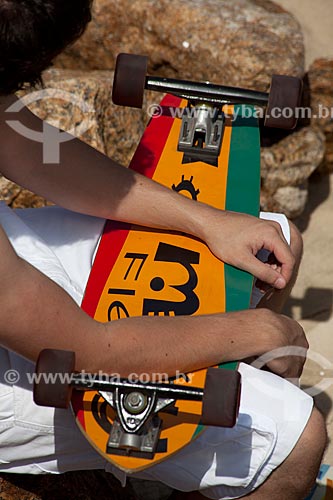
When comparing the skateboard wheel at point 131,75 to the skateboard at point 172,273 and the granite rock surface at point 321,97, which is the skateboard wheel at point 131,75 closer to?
the skateboard at point 172,273

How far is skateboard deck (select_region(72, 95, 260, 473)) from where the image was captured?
5.58 ft

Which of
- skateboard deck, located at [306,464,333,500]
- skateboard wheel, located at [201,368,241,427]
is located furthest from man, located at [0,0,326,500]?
skateboard deck, located at [306,464,333,500]

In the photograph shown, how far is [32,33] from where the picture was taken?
1.48m

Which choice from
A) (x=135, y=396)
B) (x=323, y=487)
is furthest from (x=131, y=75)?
(x=323, y=487)

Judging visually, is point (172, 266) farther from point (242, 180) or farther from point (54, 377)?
point (54, 377)

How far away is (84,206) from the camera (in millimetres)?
2098

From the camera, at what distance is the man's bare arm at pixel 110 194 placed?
206 centimetres

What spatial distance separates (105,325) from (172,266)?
1.53ft

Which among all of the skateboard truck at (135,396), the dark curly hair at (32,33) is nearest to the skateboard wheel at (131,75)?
the dark curly hair at (32,33)

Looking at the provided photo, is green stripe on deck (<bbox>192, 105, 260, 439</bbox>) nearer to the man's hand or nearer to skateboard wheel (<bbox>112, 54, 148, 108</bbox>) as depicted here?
the man's hand

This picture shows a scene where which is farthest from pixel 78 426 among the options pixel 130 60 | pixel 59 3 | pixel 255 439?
pixel 130 60

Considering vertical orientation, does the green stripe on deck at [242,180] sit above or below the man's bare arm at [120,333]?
above

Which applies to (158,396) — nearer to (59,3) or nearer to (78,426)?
(78,426)

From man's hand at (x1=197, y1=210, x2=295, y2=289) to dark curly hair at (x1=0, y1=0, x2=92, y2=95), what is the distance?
2.16 ft
